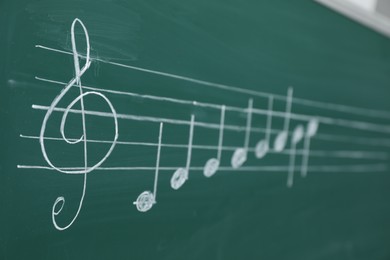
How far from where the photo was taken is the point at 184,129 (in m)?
0.91

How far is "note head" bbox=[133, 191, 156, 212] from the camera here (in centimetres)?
85

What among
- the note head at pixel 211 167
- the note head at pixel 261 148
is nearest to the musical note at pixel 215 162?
the note head at pixel 211 167

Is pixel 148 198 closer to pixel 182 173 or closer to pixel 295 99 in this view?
pixel 182 173

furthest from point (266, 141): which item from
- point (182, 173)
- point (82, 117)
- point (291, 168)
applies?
point (82, 117)

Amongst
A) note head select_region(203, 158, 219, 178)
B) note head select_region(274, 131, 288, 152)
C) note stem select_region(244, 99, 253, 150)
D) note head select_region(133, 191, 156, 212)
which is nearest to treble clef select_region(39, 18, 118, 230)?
note head select_region(133, 191, 156, 212)

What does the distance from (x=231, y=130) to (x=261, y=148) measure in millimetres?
114

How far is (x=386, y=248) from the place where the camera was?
1615 mm

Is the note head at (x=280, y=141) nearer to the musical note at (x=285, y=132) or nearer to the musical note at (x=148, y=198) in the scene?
the musical note at (x=285, y=132)

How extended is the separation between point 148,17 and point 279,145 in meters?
0.46

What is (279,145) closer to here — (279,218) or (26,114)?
(279,218)

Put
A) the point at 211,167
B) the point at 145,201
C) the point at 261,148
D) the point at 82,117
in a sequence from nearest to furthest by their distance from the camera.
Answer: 1. the point at 82,117
2. the point at 145,201
3. the point at 211,167
4. the point at 261,148

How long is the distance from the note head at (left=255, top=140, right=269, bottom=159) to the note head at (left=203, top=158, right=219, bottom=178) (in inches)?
5.0

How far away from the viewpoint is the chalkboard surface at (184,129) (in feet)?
2.28

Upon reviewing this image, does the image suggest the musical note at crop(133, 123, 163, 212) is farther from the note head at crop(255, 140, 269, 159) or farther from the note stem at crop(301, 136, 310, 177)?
the note stem at crop(301, 136, 310, 177)
